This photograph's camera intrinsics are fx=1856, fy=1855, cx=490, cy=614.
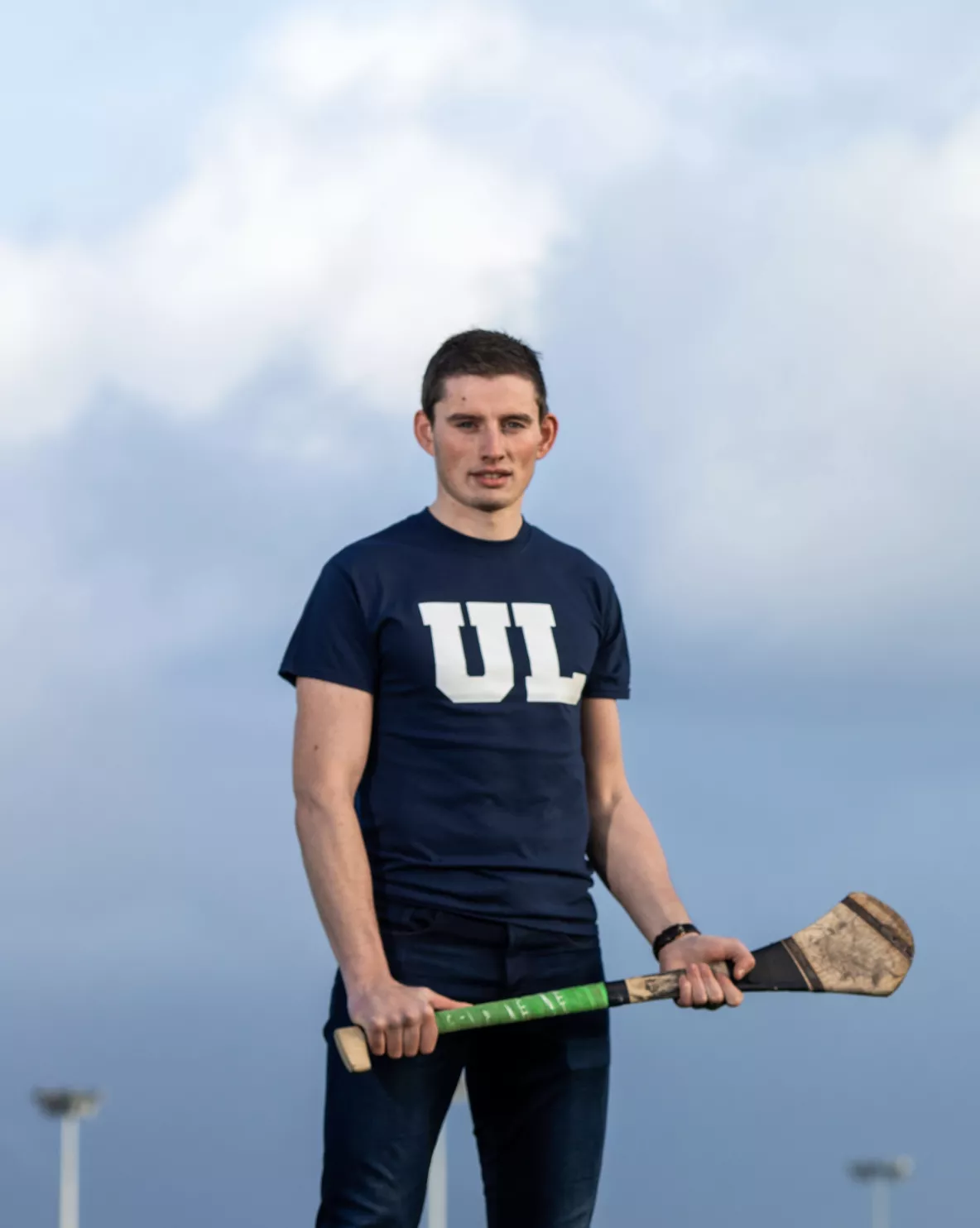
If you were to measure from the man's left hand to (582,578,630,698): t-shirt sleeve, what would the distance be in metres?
0.70

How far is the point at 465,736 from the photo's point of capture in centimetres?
448

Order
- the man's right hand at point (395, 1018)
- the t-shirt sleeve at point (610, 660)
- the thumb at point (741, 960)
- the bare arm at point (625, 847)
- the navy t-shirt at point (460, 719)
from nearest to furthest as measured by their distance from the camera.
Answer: the man's right hand at point (395, 1018) → the navy t-shirt at point (460, 719) → the thumb at point (741, 960) → the bare arm at point (625, 847) → the t-shirt sleeve at point (610, 660)

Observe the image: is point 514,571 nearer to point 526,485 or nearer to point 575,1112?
point 526,485

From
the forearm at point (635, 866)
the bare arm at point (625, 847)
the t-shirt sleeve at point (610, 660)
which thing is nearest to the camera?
the bare arm at point (625, 847)

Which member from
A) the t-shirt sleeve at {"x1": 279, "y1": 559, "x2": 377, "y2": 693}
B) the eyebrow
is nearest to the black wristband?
the t-shirt sleeve at {"x1": 279, "y1": 559, "x2": 377, "y2": 693}

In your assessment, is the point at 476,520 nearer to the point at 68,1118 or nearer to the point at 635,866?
the point at 635,866

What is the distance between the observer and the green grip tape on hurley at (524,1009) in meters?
4.31

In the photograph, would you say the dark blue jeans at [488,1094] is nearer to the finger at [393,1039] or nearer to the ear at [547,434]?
the finger at [393,1039]

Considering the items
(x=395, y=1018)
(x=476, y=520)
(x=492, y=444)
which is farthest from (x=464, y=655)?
(x=395, y=1018)

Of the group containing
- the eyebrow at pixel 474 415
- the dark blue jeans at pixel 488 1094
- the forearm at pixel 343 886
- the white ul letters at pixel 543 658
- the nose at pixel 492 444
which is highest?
the eyebrow at pixel 474 415

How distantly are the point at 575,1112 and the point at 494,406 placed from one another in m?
1.75

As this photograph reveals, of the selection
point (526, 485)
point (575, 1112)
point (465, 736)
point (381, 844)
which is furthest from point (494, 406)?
point (575, 1112)

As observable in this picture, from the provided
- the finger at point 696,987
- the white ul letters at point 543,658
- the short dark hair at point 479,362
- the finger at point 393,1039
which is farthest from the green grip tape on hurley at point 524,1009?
the short dark hair at point 479,362

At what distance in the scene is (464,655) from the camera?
453 cm
